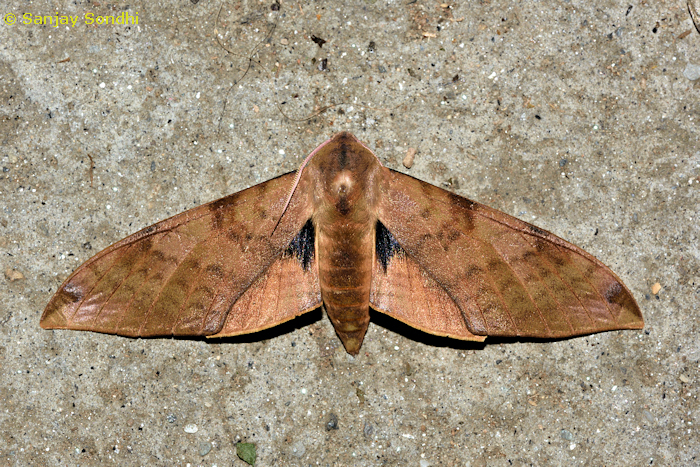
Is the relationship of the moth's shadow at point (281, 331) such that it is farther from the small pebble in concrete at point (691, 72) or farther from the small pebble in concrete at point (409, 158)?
the small pebble in concrete at point (691, 72)

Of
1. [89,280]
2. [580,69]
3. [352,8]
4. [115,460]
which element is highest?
[352,8]

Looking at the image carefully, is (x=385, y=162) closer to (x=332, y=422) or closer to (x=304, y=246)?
(x=304, y=246)

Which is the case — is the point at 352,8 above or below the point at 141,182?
above

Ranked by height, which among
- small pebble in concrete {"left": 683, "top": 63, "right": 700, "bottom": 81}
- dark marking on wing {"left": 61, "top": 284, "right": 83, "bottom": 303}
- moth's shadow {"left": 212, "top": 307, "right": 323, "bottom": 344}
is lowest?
moth's shadow {"left": 212, "top": 307, "right": 323, "bottom": 344}

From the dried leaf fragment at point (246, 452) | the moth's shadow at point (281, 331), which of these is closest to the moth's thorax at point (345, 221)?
the moth's shadow at point (281, 331)

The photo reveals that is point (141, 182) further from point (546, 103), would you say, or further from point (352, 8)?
point (546, 103)

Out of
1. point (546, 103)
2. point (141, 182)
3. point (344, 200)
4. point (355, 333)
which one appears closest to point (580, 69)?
point (546, 103)

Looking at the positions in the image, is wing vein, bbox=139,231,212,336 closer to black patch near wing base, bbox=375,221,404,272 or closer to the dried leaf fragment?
black patch near wing base, bbox=375,221,404,272

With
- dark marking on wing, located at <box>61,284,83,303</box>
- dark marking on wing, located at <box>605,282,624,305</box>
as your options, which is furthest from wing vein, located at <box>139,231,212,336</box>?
dark marking on wing, located at <box>605,282,624,305</box>

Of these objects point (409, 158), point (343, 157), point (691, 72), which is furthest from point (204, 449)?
point (691, 72)
